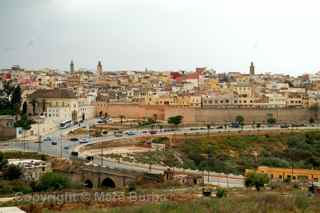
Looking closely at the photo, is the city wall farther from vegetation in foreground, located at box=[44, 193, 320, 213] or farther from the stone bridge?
vegetation in foreground, located at box=[44, 193, 320, 213]

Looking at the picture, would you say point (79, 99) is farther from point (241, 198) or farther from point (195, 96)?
point (241, 198)

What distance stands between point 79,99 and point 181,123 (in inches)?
400

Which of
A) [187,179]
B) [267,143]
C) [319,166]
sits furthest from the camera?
[267,143]

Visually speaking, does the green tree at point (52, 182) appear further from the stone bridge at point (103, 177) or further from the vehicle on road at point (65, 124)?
the vehicle on road at point (65, 124)

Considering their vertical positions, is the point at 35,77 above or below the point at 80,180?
above

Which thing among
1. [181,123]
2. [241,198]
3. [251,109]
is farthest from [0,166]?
[251,109]

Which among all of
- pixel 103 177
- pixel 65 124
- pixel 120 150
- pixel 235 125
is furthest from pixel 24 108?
pixel 103 177

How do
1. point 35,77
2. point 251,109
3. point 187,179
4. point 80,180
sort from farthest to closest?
point 35,77
point 251,109
point 80,180
point 187,179

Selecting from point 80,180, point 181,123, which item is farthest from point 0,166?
point 181,123

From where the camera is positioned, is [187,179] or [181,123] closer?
[187,179]

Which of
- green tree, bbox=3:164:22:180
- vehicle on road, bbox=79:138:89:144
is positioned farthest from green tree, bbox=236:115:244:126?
green tree, bbox=3:164:22:180

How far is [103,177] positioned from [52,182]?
450 centimetres

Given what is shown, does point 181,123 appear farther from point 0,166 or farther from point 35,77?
point 35,77

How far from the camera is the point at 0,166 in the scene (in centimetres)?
3136
